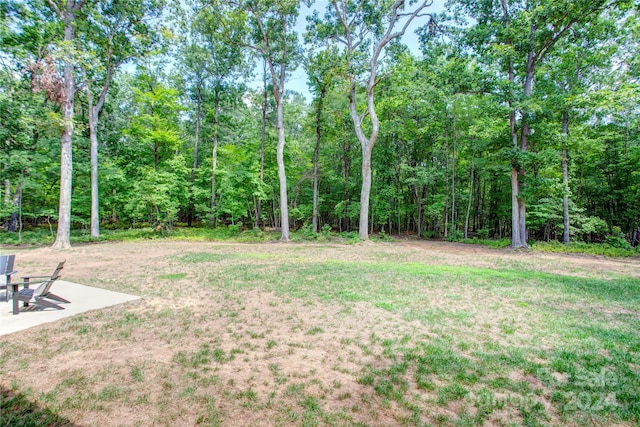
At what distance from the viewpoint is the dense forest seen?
12.3 m

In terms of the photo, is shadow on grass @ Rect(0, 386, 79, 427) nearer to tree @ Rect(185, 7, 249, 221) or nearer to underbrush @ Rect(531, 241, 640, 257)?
underbrush @ Rect(531, 241, 640, 257)

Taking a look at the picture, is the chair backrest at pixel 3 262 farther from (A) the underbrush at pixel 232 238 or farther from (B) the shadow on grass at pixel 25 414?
(A) the underbrush at pixel 232 238

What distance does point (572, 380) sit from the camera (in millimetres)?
2795

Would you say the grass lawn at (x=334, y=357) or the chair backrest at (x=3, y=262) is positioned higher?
the chair backrest at (x=3, y=262)

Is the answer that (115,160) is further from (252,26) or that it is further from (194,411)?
(194,411)

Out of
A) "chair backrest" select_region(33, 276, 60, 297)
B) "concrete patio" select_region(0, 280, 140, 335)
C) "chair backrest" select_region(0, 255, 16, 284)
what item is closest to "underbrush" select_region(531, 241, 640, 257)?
"concrete patio" select_region(0, 280, 140, 335)

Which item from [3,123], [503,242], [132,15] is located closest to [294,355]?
[503,242]

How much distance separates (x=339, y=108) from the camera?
19.1 meters

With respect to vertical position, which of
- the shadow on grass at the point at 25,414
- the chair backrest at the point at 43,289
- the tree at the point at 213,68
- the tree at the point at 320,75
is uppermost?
the tree at the point at 213,68

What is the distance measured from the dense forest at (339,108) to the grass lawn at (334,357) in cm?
976

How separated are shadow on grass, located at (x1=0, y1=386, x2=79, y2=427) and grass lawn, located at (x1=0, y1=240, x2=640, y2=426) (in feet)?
0.05

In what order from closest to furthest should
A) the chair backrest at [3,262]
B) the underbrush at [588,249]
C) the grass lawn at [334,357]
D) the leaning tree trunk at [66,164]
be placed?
1. the grass lawn at [334,357]
2. the chair backrest at [3,262]
3. the underbrush at [588,249]
4. the leaning tree trunk at [66,164]

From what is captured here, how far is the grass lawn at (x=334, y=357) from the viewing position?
7.66 feet

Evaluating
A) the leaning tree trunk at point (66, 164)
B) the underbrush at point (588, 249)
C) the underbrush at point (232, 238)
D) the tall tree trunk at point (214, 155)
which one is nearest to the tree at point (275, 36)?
the underbrush at point (232, 238)
